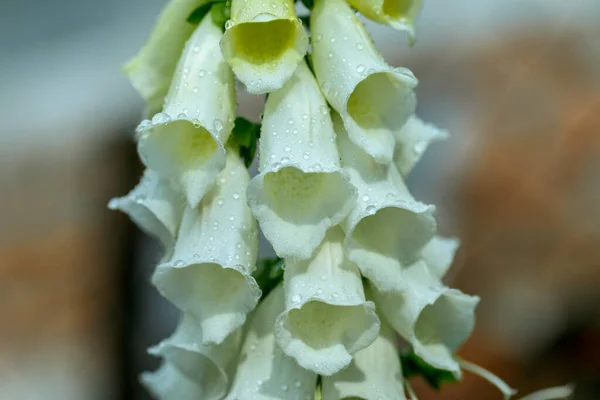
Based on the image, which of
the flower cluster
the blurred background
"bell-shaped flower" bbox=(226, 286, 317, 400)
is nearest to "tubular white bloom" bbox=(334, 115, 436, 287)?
the flower cluster

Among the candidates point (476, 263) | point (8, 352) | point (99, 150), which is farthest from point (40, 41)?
point (476, 263)

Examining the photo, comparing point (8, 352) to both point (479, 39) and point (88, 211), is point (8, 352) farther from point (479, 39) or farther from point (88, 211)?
point (479, 39)

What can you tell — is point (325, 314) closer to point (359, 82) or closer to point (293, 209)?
point (293, 209)

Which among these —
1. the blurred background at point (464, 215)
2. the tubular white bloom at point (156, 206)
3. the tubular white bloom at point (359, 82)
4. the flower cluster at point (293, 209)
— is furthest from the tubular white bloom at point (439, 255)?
the blurred background at point (464, 215)

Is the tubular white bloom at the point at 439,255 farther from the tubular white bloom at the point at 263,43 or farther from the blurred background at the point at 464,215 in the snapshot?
the blurred background at the point at 464,215

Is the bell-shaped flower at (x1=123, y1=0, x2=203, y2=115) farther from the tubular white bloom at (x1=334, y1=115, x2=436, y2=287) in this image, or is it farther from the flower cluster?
the tubular white bloom at (x1=334, y1=115, x2=436, y2=287)

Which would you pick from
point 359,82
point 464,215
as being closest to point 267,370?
point 359,82
